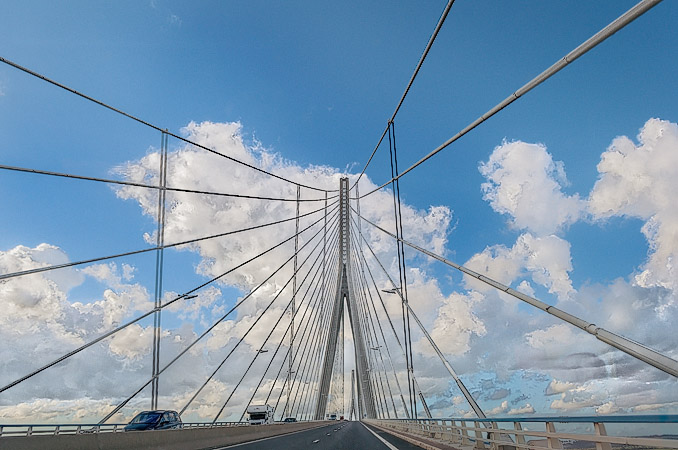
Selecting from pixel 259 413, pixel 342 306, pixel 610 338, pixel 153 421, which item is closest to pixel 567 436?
pixel 610 338

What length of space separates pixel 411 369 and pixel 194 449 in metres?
20.8

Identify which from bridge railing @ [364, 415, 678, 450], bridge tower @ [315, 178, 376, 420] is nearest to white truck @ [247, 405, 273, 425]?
bridge tower @ [315, 178, 376, 420]

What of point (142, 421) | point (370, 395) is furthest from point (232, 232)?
point (370, 395)

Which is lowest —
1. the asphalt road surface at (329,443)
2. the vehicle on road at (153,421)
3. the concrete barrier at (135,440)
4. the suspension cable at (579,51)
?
the asphalt road surface at (329,443)

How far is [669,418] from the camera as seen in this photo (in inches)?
268

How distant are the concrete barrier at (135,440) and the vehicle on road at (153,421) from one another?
3234 millimetres

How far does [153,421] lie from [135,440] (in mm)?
11996

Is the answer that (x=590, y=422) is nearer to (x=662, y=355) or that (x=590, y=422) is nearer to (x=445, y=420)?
(x=662, y=355)

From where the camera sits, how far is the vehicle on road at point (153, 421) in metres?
25.5

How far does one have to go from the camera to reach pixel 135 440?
14.9 meters

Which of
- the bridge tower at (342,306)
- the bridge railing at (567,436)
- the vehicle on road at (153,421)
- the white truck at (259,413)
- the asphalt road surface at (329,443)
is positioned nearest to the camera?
the bridge railing at (567,436)

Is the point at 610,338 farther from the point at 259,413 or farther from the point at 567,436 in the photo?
the point at 259,413

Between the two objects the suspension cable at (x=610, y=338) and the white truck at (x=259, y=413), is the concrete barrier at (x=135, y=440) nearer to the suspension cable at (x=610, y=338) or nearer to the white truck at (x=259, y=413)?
the suspension cable at (x=610, y=338)

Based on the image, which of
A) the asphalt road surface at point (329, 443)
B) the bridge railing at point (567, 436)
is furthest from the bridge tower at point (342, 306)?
the bridge railing at point (567, 436)
